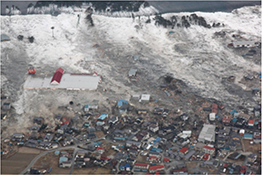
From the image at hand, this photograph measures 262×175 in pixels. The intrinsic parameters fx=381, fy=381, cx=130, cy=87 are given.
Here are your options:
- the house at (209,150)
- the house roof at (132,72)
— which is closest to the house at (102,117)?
the house roof at (132,72)

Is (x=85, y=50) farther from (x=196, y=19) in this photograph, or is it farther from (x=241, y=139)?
(x=241, y=139)

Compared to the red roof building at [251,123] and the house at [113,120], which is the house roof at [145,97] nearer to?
the house at [113,120]

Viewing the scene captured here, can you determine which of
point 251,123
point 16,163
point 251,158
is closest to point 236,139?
point 251,123

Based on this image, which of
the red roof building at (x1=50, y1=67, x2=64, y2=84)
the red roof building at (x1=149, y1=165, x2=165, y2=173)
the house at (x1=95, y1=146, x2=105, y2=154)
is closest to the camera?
the red roof building at (x1=149, y1=165, x2=165, y2=173)

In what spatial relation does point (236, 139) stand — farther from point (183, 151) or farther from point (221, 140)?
point (183, 151)

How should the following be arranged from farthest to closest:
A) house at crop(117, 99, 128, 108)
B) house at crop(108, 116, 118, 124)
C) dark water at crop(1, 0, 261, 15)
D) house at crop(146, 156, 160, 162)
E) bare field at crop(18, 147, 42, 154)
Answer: dark water at crop(1, 0, 261, 15), house at crop(117, 99, 128, 108), house at crop(108, 116, 118, 124), bare field at crop(18, 147, 42, 154), house at crop(146, 156, 160, 162)

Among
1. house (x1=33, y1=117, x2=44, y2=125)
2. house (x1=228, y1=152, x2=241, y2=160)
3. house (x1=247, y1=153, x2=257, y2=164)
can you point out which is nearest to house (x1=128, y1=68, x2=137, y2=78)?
house (x1=33, y1=117, x2=44, y2=125)

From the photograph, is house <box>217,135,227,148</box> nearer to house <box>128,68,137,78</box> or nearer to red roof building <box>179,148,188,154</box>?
red roof building <box>179,148,188,154</box>
